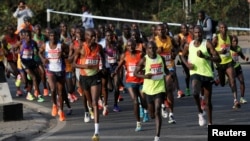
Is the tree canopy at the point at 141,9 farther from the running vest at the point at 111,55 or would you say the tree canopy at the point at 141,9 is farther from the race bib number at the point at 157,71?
the race bib number at the point at 157,71

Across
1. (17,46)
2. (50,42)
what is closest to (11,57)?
(17,46)

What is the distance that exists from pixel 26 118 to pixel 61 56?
1394mm

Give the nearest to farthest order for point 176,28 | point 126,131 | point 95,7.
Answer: point 126,131
point 176,28
point 95,7

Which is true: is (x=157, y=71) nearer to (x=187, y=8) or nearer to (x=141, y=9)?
(x=187, y=8)

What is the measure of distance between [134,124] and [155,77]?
205cm

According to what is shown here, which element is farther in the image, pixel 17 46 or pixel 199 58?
pixel 17 46

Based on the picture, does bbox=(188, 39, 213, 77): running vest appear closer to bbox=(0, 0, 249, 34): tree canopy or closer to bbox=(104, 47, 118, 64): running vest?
bbox=(104, 47, 118, 64): running vest

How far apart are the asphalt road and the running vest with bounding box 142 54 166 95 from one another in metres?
0.77

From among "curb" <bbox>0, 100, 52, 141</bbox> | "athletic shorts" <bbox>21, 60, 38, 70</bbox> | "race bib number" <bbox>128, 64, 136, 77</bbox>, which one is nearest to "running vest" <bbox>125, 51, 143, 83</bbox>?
"race bib number" <bbox>128, 64, 136, 77</bbox>

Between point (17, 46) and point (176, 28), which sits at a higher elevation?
point (17, 46)

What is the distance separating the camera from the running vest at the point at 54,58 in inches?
617

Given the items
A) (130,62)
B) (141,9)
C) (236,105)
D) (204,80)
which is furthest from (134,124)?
(141,9)

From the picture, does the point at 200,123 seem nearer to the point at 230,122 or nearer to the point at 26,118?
the point at 230,122

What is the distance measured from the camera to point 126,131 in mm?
13789
